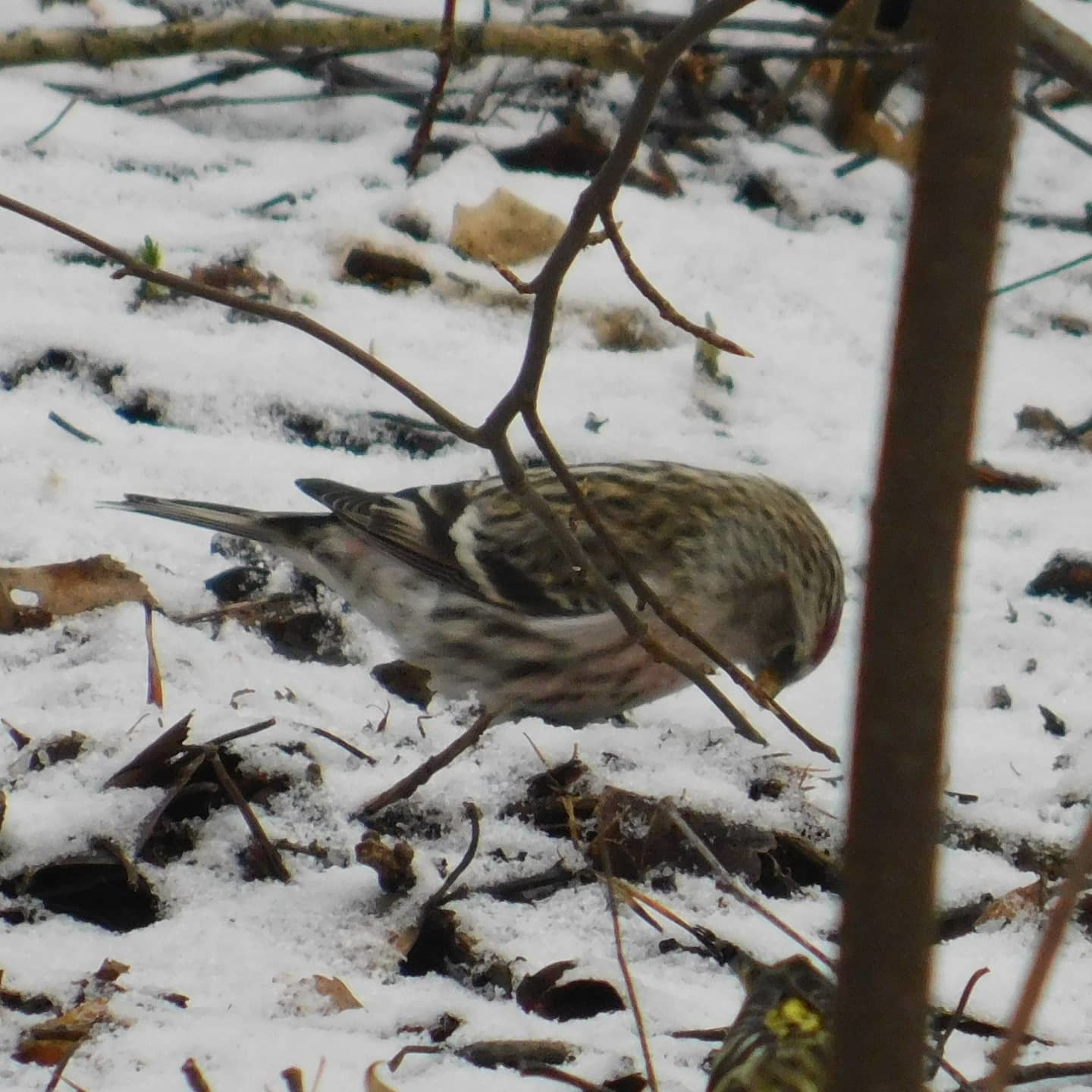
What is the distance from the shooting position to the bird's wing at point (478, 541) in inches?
122

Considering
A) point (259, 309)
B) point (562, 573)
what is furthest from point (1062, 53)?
point (562, 573)

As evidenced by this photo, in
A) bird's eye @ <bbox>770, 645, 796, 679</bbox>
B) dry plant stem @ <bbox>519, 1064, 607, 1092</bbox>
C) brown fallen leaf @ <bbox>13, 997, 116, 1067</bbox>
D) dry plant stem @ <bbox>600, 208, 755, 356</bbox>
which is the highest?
dry plant stem @ <bbox>600, 208, 755, 356</bbox>

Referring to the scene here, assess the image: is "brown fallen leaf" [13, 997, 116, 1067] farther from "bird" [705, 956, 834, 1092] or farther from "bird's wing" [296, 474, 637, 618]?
"bird's wing" [296, 474, 637, 618]

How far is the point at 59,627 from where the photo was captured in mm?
2514

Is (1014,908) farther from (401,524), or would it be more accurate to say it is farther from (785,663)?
(401,524)

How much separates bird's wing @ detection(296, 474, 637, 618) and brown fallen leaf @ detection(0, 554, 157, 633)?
0.48m

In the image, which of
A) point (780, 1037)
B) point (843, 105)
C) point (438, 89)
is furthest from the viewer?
point (843, 105)

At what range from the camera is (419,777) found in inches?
86.0

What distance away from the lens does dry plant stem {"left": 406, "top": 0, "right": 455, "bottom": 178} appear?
11.2ft

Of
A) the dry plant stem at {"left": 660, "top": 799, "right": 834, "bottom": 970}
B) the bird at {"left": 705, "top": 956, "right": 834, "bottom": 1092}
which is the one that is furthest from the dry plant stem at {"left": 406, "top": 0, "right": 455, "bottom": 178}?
the bird at {"left": 705, "top": 956, "right": 834, "bottom": 1092}

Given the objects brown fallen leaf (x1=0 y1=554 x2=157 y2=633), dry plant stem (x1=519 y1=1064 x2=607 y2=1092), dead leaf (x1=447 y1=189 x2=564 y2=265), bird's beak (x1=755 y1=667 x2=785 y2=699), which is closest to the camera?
dry plant stem (x1=519 y1=1064 x2=607 y2=1092)

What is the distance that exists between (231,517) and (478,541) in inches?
20.0

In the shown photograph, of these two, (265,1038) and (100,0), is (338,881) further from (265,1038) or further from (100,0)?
(100,0)

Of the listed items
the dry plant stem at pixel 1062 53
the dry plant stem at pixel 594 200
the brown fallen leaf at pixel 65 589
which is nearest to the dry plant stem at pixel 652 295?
the dry plant stem at pixel 594 200
